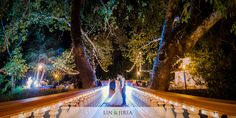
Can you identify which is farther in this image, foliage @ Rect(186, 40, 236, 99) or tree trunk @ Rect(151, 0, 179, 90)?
tree trunk @ Rect(151, 0, 179, 90)

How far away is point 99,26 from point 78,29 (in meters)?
5.47

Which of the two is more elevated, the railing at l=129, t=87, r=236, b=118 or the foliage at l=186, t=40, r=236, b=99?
the foliage at l=186, t=40, r=236, b=99

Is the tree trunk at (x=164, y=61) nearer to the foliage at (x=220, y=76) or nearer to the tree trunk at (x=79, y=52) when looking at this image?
the foliage at (x=220, y=76)

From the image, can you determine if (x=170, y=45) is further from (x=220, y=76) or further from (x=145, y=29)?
(x=145, y=29)

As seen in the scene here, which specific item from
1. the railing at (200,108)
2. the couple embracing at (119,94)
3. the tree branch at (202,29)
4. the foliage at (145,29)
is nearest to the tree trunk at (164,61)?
the tree branch at (202,29)

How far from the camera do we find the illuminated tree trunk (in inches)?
488

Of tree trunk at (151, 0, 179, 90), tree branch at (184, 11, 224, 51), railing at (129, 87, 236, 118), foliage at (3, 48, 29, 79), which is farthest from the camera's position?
foliage at (3, 48, 29, 79)

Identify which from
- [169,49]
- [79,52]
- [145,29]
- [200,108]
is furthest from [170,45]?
[200,108]

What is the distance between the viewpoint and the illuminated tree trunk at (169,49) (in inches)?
488

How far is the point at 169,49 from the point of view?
12.9 metres

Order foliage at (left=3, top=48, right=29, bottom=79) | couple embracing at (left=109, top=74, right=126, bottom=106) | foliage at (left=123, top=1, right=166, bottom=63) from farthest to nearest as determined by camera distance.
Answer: foliage at (left=3, top=48, right=29, bottom=79)
foliage at (left=123, top=1, right=166, bottom=63)
couple embracing at (left=109, top=74, right=126, bottom=106)

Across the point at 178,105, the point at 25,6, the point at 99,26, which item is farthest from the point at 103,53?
the point at 178,105

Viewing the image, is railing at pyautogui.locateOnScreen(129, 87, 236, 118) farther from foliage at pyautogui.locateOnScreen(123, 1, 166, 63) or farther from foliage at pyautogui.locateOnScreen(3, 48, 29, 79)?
foliage at pyautogui.locateOnScreen(3, 48, 29, 79)

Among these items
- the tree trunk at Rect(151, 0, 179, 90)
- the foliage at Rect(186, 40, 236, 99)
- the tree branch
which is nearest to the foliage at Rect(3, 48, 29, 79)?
the tree trunk at Rect(151, 0, 179, 90)
